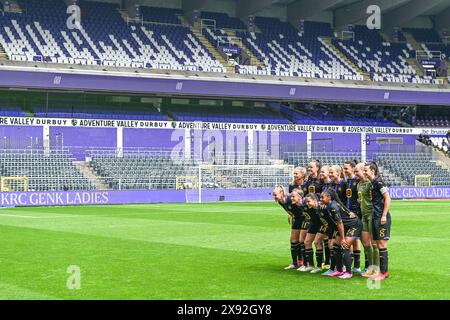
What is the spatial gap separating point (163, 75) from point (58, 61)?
274 inches

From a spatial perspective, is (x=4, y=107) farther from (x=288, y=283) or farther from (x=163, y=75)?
(x=288, y=283)

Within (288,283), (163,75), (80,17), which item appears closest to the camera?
(288,283)

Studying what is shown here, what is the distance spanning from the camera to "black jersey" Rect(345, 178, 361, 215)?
1363cm

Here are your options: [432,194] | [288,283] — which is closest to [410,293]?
[288,283]

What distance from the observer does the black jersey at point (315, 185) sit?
1430cm

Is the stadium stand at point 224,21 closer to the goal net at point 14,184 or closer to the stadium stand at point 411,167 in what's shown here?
the stadium stand at point 411,167

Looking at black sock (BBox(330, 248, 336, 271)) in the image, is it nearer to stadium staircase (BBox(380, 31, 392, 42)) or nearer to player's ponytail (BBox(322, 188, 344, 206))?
player's ponytail (BBox(322, 188, 344, 206))

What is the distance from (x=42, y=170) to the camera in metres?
45.9

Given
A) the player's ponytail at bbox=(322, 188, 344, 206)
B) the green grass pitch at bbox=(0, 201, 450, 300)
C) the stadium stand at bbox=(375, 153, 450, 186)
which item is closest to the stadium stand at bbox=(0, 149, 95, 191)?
the green grass pitch at bbox=(0, 201, 450, 300)

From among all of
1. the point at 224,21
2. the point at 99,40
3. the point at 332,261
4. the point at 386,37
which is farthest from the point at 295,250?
the point at 386,37

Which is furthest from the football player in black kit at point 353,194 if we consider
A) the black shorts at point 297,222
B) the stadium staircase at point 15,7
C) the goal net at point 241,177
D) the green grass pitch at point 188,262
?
the stadium staircase at point 15,7

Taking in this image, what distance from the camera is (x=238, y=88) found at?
55281 mm
